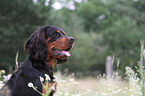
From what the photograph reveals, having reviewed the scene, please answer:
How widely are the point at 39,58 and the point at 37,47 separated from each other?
220mm

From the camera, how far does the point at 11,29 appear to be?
14992mm

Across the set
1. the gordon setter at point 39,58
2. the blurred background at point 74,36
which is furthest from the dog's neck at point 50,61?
the blurred background at point 74,36

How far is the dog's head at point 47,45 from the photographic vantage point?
10.6 ft

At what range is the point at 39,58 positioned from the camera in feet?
10.4

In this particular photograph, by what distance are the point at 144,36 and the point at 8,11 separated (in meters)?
12.1

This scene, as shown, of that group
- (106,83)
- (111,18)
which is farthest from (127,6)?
(106,83)

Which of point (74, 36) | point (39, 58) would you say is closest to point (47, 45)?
point (39, 58)

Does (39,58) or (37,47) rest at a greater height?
(37,47)

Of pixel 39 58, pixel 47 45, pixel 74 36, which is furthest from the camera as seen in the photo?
A: pixel 74 36

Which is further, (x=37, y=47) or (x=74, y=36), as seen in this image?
(x=74, y=36)

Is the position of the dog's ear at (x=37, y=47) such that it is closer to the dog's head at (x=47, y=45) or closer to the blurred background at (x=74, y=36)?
the dog's head at (x=47, y=45)

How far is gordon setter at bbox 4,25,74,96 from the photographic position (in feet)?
9.14

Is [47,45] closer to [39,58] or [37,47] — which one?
[37,47]

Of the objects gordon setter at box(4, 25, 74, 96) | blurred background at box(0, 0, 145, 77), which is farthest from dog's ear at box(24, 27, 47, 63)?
blurred background at box(0, 0, 145, 77)
